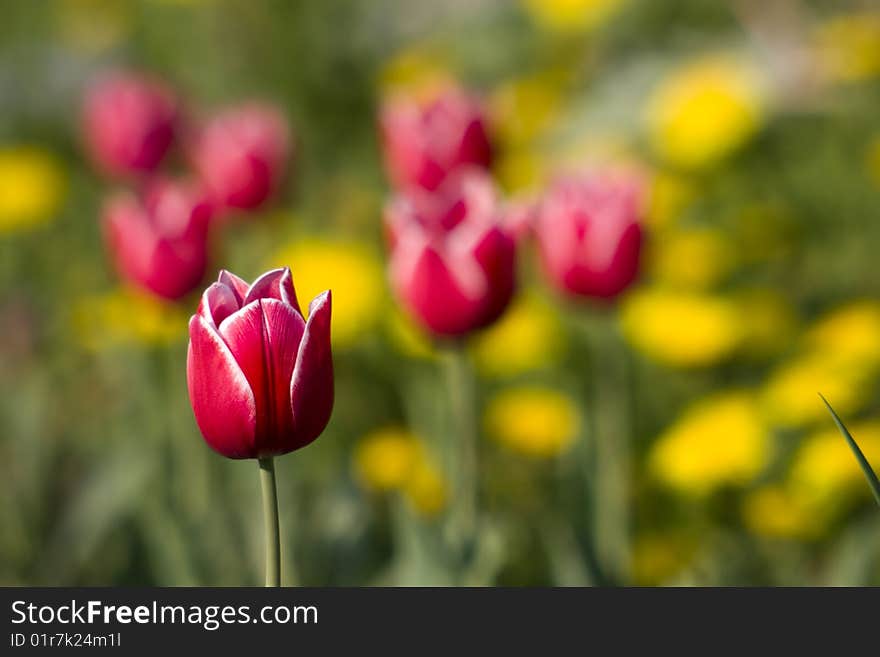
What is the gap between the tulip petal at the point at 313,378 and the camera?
901mm

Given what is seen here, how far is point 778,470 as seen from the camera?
1.98m

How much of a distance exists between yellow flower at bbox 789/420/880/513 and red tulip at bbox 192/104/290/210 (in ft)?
3.06

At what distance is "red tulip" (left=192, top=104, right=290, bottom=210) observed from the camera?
209cm

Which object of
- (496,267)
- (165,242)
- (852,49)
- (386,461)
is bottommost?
(496,267)

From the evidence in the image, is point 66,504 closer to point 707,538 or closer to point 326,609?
point 707,538

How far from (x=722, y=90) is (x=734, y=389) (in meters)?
1.11

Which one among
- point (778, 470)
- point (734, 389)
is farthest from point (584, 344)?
point (778, 470)

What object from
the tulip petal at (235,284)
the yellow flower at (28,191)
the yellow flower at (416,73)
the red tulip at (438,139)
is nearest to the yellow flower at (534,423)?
the red tulip at (438,139)

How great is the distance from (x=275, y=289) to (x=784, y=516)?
3.61ft

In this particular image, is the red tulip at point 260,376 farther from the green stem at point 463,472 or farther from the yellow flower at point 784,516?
the yellow flower at point 784,516

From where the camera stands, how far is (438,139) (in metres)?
1.87

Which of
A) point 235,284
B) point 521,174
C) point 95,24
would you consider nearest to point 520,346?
point 521,174

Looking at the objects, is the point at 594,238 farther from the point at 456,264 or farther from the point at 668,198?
the point at 668,198

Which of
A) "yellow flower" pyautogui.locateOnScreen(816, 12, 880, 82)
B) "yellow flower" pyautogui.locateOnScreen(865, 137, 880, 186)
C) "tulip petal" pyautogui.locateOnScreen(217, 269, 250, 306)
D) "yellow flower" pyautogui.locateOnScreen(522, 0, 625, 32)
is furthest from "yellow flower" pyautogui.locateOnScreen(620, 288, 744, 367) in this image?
"yellow flower" pyautogui.locateOnScreen(522, 0, 625, 32)
